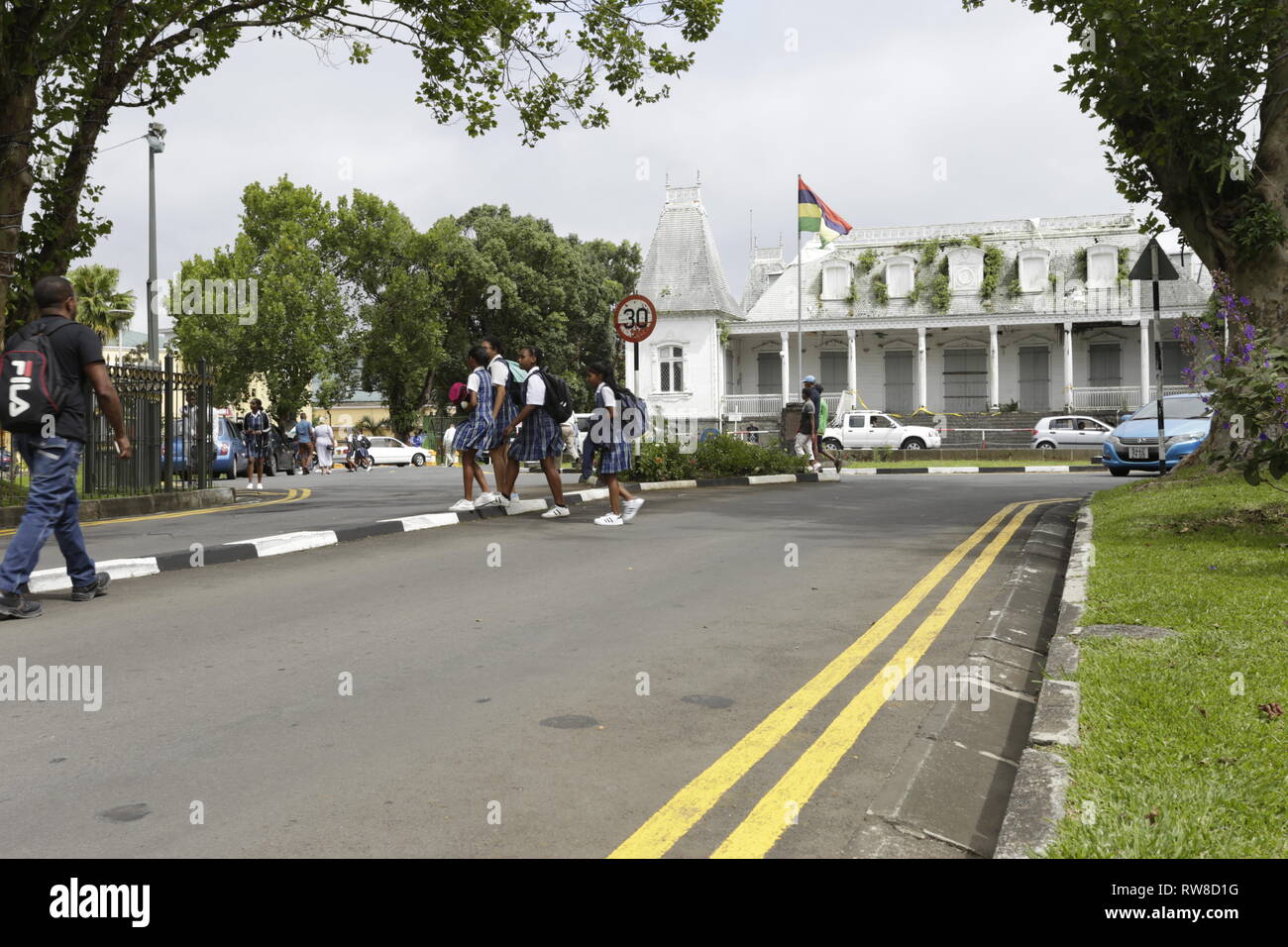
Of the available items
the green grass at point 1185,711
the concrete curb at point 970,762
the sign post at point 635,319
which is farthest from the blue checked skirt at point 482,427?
the concrete curb at point 970,762

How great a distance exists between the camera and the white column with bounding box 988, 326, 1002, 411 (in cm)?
4259

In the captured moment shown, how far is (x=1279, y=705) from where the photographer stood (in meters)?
4.47

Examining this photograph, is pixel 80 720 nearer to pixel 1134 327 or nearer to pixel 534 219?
pixel 1134 327

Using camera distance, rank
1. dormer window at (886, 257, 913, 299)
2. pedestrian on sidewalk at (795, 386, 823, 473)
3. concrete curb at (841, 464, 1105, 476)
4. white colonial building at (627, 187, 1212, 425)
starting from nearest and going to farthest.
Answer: pedestrian on sidewalk at (795, 386, 823, 473)
concrete curb at (841, 464, 1105, 476)
white colonial building at (627, 187, 1212, 425)
dormer window at (886, 257, 913, 299)

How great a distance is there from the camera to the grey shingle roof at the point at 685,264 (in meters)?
46.1

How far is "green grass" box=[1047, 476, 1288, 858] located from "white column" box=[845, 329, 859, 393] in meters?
35.6

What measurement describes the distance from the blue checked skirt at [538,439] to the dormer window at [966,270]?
113ft

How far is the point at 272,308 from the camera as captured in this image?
44594 mm

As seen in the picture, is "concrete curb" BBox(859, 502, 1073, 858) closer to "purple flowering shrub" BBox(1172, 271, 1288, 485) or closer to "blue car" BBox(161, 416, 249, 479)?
"purple flowering shrub" BBox(1172, 271, 1288, 485)

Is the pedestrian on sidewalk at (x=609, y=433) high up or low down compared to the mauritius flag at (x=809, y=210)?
down

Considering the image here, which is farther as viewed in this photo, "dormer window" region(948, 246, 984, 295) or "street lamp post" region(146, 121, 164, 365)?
"dormer window" region(948, 246, 984, 295)

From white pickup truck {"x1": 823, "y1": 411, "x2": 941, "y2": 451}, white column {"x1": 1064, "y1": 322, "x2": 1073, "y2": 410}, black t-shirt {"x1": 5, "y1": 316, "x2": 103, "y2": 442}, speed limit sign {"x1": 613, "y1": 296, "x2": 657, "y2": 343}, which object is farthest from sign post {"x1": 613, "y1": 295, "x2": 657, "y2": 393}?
white column {"x1": 1064, "y1": 322, "x2": 1073, "y2": 410}

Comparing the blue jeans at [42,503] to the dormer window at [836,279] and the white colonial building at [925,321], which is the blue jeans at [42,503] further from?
the dormer window at [836,279]
